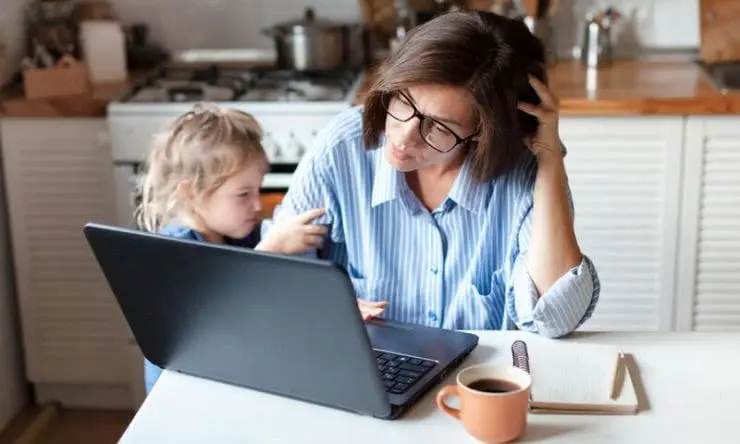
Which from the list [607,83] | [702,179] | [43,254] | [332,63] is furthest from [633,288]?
[43,254]

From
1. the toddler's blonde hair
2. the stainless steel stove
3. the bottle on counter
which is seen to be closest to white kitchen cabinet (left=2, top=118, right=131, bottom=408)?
the stainless steel stove

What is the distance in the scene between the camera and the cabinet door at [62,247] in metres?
2.93

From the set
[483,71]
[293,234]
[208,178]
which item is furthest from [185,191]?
[483,71]

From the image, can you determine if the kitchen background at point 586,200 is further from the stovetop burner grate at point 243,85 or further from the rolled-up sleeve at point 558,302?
the rolled-up sleeve at point 558,302

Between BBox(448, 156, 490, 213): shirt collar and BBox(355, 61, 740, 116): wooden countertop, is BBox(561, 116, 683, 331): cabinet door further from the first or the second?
BBox(448, 156, 490, 213): shirt collar

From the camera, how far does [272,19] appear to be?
3396 mm

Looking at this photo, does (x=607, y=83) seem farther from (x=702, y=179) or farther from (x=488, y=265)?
(x=488, y=265)

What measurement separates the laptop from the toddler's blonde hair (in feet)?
1.81

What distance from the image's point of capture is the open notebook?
4.70ft

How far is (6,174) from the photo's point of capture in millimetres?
2947

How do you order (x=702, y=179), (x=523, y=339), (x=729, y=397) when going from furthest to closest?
1. (x=702, y=179)
2. (x=523, y=339)
3. (x=729, y=397)

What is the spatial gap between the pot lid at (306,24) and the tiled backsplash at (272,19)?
0.17m

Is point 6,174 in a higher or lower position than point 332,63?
lower

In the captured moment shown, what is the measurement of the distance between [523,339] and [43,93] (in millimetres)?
1786
